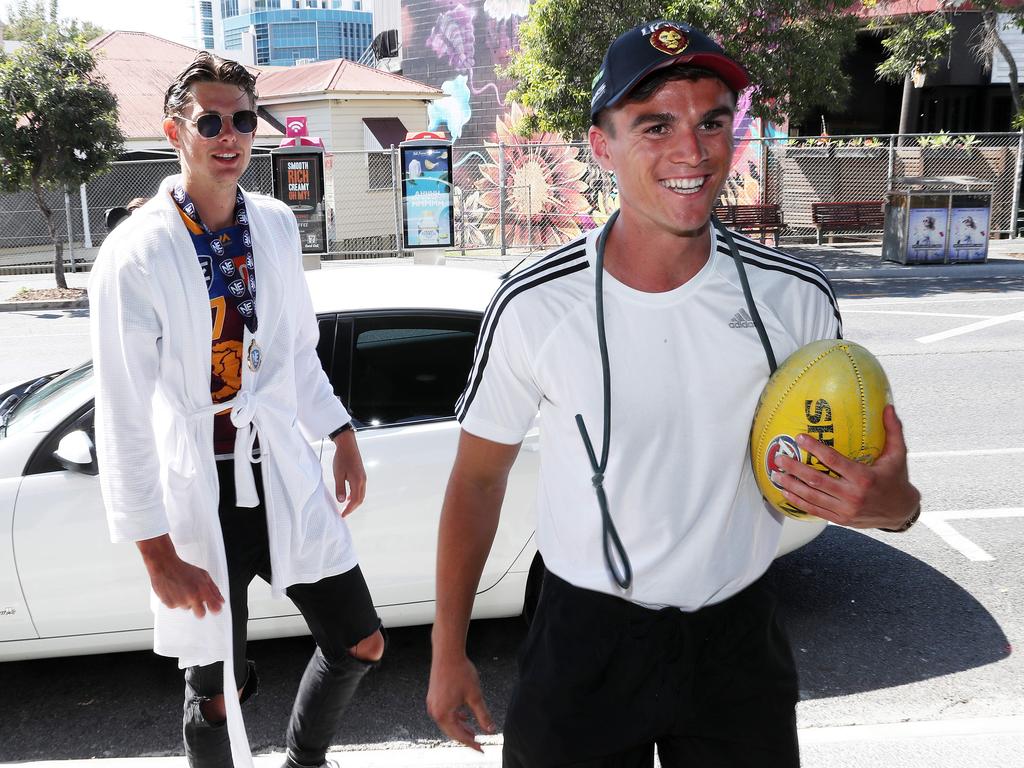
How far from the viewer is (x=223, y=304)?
278 cm

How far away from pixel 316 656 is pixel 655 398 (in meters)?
1.66

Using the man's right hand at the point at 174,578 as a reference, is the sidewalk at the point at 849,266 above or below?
below

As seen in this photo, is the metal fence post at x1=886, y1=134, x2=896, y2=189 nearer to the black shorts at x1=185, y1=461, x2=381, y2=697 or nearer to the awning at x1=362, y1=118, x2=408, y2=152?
the awning at x1=362, y1=118, x2=408, y2=152

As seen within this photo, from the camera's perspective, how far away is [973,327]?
39.4 feet

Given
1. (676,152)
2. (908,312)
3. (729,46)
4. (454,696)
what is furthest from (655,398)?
(729,46)

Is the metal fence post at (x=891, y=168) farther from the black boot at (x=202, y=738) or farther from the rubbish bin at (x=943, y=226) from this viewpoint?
the black boot at (x=202, y=738)

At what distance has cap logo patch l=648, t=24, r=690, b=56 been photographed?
1.97 m

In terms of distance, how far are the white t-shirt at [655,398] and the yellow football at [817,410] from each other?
0.05 m

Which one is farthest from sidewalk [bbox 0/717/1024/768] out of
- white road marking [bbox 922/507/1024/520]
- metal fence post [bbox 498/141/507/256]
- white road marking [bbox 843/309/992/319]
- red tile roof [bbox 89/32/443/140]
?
A: red tile roof [bbox 89/32/443/140]

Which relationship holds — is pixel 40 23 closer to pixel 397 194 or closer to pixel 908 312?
pixel 397 194

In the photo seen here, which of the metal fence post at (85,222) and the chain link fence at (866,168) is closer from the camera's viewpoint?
the metal fence post at (85,222)

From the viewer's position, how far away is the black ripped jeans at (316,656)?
2867 mm

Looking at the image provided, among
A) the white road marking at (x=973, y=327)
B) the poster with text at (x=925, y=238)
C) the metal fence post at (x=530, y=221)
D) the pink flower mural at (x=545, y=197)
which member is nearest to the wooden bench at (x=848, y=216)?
the poster with text at (x=925, y=238)

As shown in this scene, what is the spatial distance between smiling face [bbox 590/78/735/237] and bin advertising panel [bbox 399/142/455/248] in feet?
57.3
